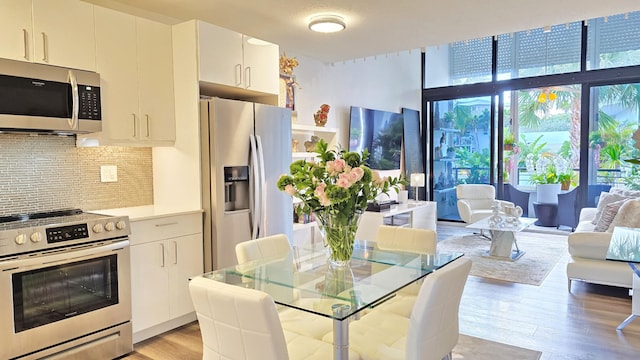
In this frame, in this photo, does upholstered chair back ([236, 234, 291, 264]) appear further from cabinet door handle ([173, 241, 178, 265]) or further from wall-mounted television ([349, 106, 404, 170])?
wall-mounted television ([349, 106, 404, 170])

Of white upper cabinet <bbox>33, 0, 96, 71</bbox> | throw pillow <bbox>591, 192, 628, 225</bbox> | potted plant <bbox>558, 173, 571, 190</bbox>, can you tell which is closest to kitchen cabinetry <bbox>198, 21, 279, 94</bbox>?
white upper cabinet <bbox>33, 0, 96, 71</bbox>

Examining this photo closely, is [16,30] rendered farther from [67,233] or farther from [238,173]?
[238,173]

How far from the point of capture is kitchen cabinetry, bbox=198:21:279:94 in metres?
3.43

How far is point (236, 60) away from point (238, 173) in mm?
986

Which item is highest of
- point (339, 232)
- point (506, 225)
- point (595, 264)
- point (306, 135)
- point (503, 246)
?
point (306, 135)

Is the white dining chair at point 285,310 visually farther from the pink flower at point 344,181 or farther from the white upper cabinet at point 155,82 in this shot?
the white upper cabinet at point 155,82

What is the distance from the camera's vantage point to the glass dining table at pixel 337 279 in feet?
5.96

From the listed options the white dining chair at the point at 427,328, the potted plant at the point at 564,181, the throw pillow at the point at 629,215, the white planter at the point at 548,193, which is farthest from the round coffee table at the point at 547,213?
the white dining chair at the point at 427,328

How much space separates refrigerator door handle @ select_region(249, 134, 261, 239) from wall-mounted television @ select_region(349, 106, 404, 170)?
2.85m

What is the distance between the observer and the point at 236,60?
370cm

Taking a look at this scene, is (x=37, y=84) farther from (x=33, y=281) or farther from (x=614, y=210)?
(x=614, y=210)

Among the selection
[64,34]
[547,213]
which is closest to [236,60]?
[64,34]

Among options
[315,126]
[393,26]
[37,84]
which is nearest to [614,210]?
[393,26]

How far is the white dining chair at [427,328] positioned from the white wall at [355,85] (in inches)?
137
